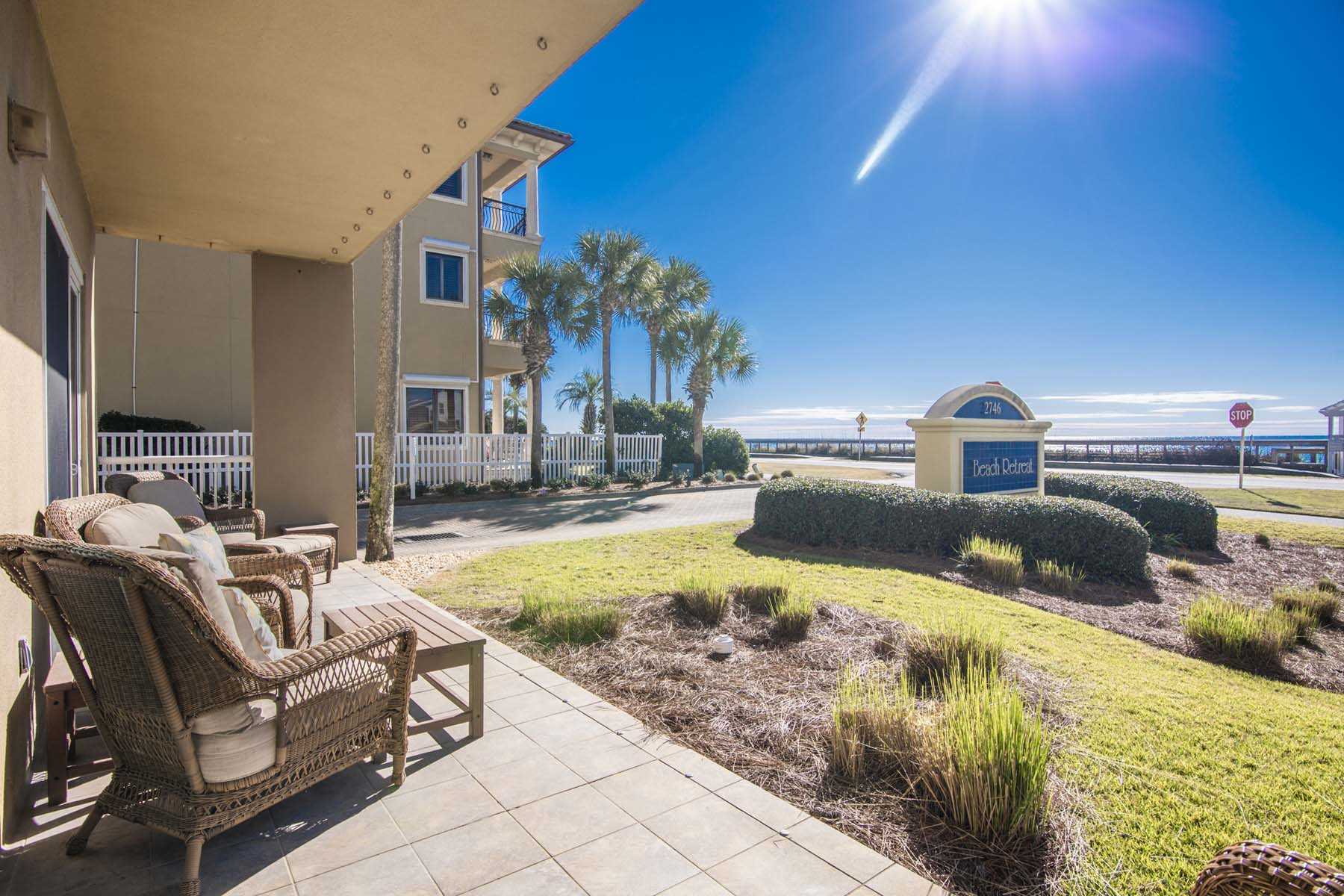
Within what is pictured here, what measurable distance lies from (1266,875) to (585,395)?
1580 inches

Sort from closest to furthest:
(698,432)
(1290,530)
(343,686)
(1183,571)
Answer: (343,686) → (1183,571) → (1290,530) → (698,432)

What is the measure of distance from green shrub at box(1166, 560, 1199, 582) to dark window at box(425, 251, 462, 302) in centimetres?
1571

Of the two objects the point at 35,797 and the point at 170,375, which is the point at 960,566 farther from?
the point at 170,375

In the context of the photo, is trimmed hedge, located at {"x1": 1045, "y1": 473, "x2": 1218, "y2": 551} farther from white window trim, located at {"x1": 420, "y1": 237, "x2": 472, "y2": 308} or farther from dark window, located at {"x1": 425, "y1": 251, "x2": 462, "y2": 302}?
dark window, located at {"x1": 425, "y1": 251, "x2": 462, "y2": 302}

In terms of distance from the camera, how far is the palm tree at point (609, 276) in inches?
733

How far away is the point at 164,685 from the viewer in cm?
195

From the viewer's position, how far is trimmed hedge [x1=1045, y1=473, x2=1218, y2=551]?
373 inches

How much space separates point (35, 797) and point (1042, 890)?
3801 mm

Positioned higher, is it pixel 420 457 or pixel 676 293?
pixel 676 293

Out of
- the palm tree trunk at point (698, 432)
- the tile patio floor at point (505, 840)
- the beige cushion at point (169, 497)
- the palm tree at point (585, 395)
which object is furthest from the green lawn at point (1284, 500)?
the palm tree at point (585, 395)

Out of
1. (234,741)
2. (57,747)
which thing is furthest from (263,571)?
(234,741)

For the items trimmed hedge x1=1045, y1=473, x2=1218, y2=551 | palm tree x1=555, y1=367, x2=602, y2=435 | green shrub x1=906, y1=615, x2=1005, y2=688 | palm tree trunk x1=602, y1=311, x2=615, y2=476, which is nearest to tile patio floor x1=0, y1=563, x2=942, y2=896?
green shrub x1=906, y1=615, x2=1005, y2=688

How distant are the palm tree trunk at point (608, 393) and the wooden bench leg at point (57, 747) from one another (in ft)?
52.8

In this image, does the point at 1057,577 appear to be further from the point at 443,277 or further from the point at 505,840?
the point at 443,277
